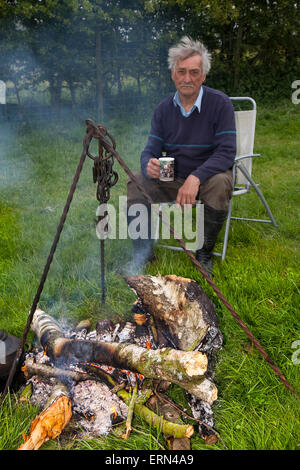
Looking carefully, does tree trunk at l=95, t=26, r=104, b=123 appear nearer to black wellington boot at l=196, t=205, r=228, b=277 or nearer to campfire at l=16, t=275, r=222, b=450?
black wellington boot at l=196, t=205, r=228, b=277

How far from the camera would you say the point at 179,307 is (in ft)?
7.04

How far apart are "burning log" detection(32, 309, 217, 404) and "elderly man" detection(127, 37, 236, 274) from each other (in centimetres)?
109

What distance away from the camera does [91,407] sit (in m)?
1.86

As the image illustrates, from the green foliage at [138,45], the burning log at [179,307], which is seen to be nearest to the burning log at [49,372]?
the burning log at [179,307]

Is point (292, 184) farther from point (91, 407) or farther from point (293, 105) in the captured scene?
point (293, 105)

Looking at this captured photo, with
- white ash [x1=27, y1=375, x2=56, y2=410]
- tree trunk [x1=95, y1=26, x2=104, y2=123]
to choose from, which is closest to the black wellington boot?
white ash [x1=27, y1=375, x2=56, y2=410]

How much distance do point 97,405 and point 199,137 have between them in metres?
2.14

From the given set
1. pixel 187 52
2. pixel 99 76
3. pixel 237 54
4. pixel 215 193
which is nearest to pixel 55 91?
pixel 99 76

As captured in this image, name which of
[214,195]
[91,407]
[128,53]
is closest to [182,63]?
[214,195]

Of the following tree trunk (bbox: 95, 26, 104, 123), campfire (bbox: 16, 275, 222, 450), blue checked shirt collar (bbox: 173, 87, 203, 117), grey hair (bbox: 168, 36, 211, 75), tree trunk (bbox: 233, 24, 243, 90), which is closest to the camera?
campfire (bbox: 16, 275, 222, 450)

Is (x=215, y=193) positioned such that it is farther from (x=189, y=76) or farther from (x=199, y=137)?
(x=189, y=76)

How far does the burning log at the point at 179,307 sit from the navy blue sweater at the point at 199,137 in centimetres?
101

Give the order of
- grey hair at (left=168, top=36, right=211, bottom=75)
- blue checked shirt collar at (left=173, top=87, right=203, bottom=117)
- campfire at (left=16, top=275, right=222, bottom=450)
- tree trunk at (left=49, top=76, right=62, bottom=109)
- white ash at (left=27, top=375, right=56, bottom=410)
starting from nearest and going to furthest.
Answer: campfire at (left=16, top=275, right=222, bottom=450), white ash at (left=27, top=375, right=56, bottom=410), grey hair at (left=168, top=36, right=211, bottom=75), blue checked shirt collar at (left=173, top=87, right=203, bottom=117), tree trunk at (left=49, top=76, right=62, bottom=109)

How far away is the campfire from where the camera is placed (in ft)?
5.61
